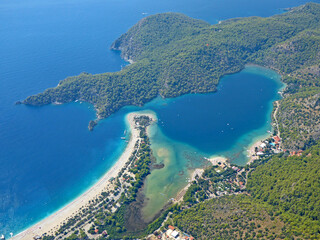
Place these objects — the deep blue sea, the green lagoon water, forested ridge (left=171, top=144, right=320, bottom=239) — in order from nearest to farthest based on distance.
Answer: forested ridge (left=171, top=144, right=320, bottom=239)
the deep blue sea
the green lagoon water

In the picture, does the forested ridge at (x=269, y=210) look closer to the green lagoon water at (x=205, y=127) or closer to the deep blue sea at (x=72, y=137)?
the green lagoon water at (x=205, y=127)

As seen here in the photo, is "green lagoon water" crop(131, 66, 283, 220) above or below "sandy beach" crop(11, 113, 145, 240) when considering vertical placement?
above

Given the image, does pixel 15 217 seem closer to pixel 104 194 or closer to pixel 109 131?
pixel 104 194

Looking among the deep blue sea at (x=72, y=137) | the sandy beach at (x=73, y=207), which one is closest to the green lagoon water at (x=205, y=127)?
the deep blue sea at (x=72, y=137)

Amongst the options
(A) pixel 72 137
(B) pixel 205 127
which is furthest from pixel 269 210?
(A) pixel 72 137

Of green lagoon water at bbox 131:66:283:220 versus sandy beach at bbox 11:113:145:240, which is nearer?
sandy beach at bbox 11:113:145:240

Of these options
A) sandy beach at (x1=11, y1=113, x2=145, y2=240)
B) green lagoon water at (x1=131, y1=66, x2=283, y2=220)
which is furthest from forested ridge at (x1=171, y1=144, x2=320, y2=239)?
sandy beach at (x1=11, y1=113, x2=145, y2=240)

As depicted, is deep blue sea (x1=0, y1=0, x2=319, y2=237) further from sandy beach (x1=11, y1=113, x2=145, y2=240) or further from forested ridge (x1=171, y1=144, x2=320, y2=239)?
forested ridge (x1=171, y1=144, x2=320, y2=239)
